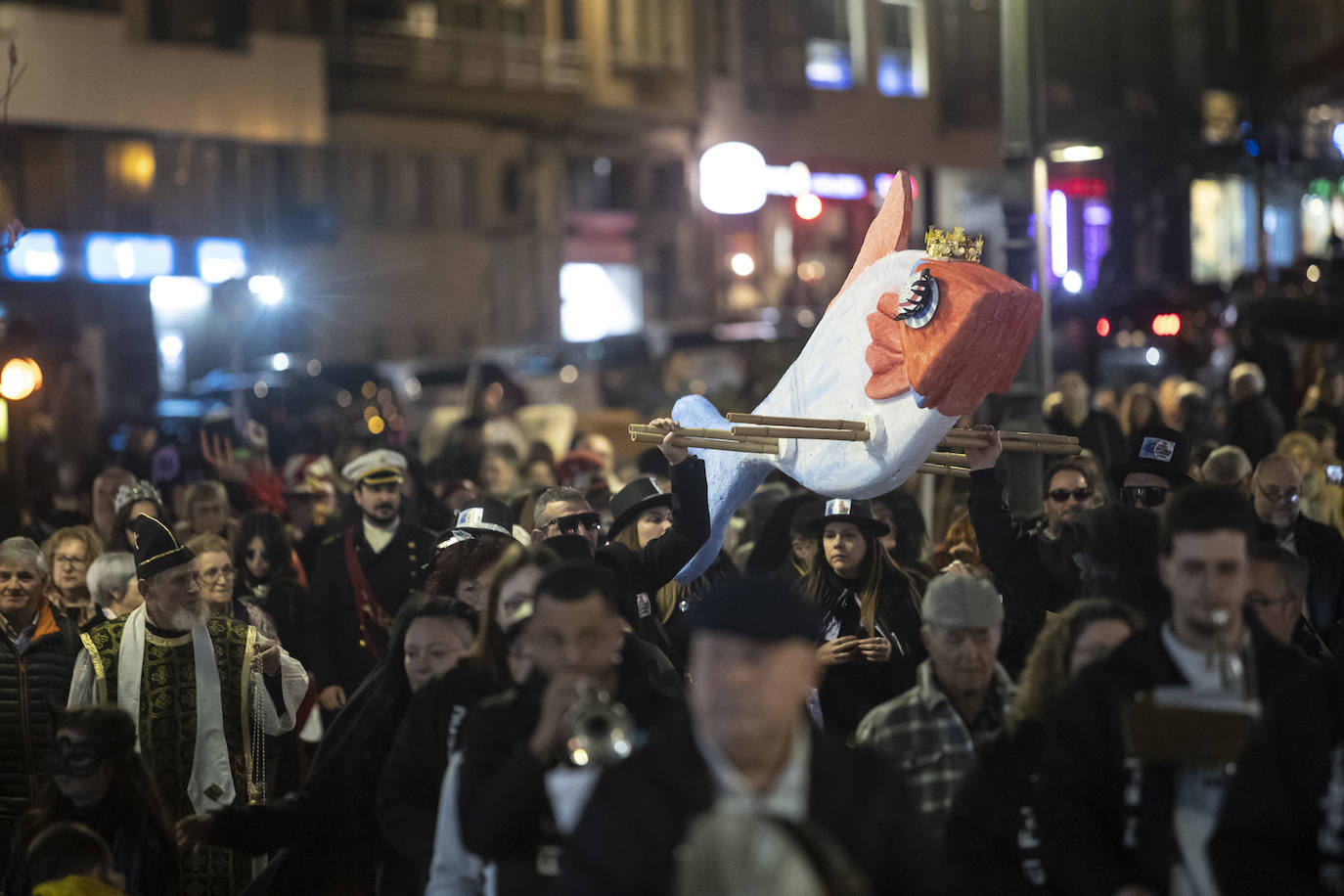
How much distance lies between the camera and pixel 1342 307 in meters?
21.4

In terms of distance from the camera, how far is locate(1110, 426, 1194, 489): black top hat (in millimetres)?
7512

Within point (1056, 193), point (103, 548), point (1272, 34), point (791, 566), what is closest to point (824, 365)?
point (791, 566)

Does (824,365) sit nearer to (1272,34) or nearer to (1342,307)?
(1342,307)

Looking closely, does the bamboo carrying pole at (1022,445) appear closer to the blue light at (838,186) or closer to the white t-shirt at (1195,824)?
the white t-shirt at (1195,824)

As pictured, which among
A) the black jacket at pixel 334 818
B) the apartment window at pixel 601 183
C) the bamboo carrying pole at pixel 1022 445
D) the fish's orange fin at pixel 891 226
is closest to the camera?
the black jacket at pixel 334 818

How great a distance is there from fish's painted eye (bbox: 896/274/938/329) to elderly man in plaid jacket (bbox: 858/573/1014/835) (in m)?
0.98

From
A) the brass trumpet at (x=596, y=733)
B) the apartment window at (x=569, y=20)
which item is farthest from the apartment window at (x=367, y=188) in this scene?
the brass trumpet at (x=596, y=733)

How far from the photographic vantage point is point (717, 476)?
290 inches

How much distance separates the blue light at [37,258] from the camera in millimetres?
27016

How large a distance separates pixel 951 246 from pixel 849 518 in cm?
171

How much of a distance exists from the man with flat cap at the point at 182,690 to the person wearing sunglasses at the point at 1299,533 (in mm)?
4590

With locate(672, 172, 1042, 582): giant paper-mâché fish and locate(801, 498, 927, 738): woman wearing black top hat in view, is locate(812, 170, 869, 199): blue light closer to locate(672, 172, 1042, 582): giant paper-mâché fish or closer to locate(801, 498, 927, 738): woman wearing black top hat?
locate(801, 498, 927, 738): woman wearing black top hat

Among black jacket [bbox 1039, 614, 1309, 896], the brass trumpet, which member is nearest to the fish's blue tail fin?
black jacket [bbox 1039, 614, 1309, 896]

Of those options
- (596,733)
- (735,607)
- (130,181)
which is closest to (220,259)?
(130,181)
